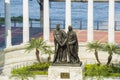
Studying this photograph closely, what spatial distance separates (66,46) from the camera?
170 ft

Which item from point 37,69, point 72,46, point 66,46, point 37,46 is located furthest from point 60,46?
point 37,46

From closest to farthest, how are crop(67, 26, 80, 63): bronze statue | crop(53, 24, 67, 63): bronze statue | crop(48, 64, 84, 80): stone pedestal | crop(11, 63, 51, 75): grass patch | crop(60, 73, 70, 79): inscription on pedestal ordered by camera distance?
crop(48, 64, 84, 80): stone pedestal, crop(60, 73, 70, 79): inscription on pedestal, crop(67, 26, 80, 63): bronze statue, crop(53, 24, 67, 63): bronze statue, crop(11, 63, 51, 75): grass patch

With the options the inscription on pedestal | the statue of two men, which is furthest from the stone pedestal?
the statue of two men

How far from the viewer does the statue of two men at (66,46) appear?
51500 millimetres

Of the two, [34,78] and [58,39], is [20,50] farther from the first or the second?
[58,39]

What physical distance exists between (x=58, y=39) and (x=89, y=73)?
17.5 feet

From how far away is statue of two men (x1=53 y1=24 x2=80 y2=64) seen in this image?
51.5 m

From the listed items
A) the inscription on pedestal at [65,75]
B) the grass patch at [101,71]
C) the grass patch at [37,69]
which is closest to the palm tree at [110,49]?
the grass patch at [101,71]

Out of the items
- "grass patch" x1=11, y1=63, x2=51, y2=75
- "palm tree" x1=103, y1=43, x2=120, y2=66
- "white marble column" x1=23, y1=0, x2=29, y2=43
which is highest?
"white marble column" x1=23, y1=0, x2=29, y2=43

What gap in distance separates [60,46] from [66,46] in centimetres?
57

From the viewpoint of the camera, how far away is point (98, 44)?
202 ft

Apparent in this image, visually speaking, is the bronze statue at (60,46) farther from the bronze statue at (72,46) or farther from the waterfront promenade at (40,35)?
the waterfront promenade at (40,35)

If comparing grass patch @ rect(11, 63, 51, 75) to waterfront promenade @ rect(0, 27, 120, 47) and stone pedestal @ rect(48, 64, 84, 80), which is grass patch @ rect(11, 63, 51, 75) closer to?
stone pedestal @ rect(48, 64, 84, 80)

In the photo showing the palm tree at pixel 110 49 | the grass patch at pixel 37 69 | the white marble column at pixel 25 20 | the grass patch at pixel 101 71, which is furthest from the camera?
the white marble column at pixel 25 20
